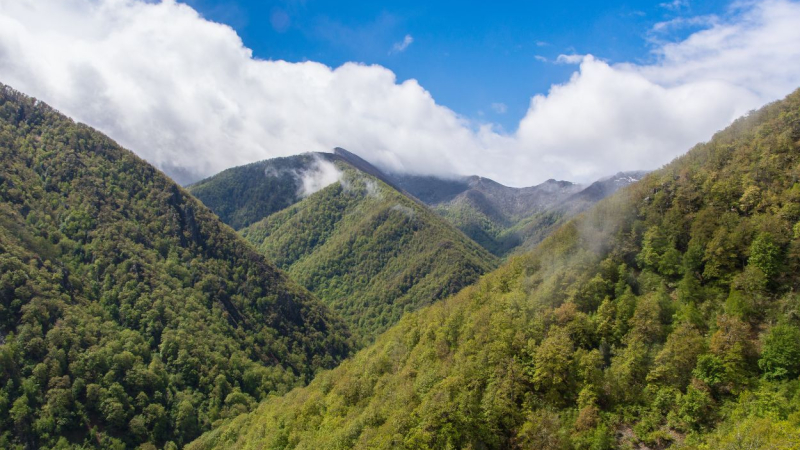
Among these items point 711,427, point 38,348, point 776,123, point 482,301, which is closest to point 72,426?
point 38,348

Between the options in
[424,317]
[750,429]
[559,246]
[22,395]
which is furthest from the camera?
[22,395]

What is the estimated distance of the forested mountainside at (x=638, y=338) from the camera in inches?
2206

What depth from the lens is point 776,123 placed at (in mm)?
83125

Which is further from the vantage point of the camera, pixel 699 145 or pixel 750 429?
pixel 699 145

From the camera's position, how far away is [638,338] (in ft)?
222

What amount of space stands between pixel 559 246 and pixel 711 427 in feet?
168

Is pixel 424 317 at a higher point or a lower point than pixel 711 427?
higher

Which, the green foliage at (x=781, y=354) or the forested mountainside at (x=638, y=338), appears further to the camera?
the forested mountainside at (x=638, y=338)

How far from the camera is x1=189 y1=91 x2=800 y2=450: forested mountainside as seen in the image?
56.0 m

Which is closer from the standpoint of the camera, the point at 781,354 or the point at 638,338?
the point at 781,354

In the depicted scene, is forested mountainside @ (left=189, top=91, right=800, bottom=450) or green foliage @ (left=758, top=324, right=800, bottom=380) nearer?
green foliage @ (left=758, top=324, right=800, bottom=380)

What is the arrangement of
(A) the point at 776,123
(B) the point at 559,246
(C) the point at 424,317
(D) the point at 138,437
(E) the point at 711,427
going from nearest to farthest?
(E) the point at 711,427 → (A) the point at 776,123 → (B) the point at 559,246 → (C) the point at 424,317 → (D) the point at 138,437

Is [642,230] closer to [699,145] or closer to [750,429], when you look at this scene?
→ [699,145]

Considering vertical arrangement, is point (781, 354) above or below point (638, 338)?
below
